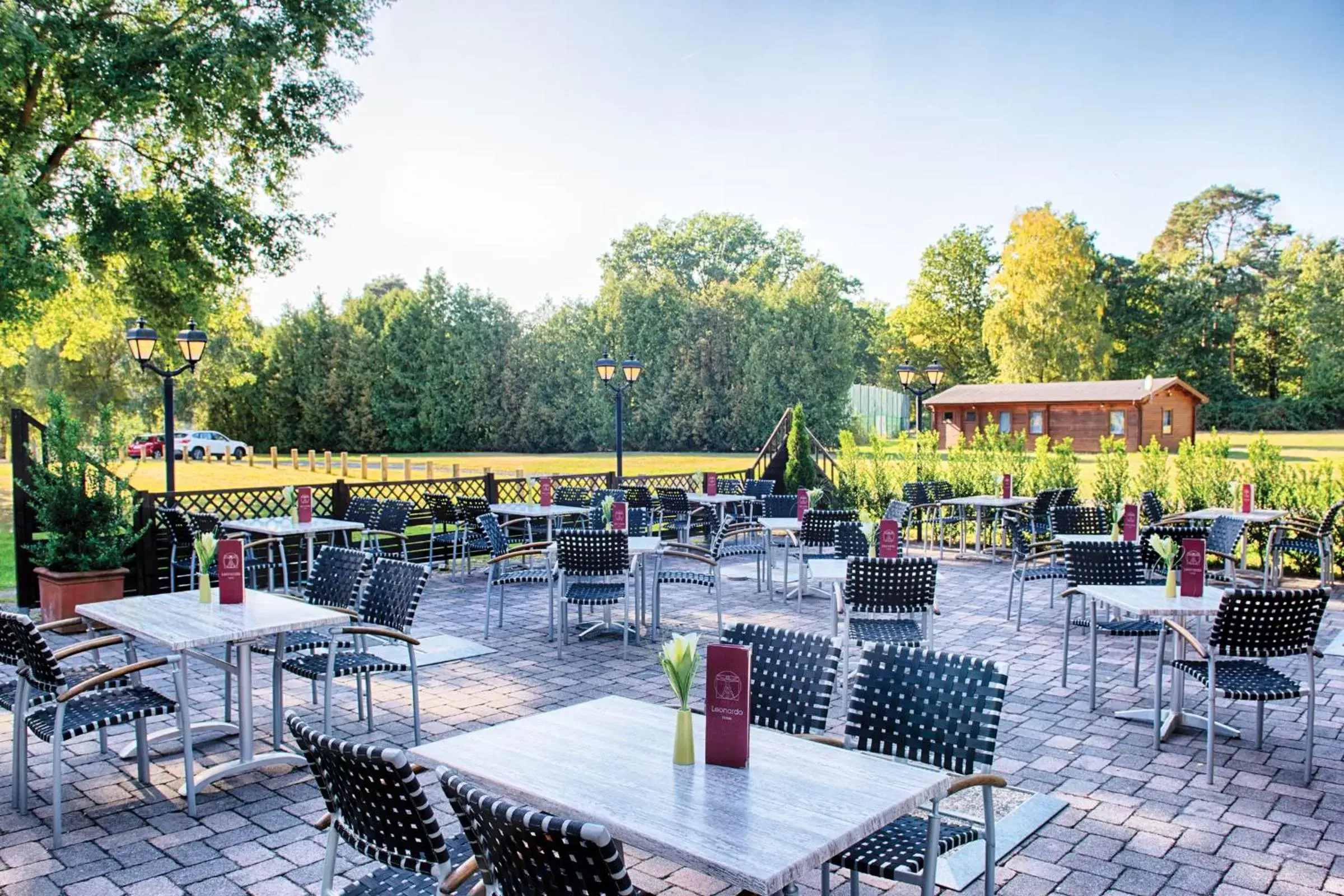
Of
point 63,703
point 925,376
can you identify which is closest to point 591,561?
point 63,703

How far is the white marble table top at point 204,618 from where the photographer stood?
3.67m

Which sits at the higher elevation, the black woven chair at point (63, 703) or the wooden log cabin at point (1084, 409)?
the wooden log cabin at point (1084, 409)

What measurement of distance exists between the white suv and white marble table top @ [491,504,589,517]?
25.1 metres

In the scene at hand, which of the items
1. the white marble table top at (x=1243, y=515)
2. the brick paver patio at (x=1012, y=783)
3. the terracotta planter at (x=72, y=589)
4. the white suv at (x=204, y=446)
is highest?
the white suv at (x=204, y=446)

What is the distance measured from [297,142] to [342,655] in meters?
12.3

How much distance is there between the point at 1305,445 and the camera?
3164 cm

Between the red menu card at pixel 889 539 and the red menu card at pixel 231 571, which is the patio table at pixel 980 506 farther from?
the red menu card at pixel 231 571

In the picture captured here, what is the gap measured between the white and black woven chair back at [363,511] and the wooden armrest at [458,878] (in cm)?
750

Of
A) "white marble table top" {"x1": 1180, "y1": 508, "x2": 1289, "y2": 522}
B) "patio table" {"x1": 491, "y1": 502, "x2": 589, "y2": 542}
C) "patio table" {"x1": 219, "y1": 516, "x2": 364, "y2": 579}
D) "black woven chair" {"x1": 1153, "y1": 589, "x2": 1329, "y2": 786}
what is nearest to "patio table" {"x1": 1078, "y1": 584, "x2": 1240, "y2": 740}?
"black woven chair" {"x1": 1153, "y1": 589, "x2": 1329, "y2": 786}

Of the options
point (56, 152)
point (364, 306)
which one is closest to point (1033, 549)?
point (56, 152)

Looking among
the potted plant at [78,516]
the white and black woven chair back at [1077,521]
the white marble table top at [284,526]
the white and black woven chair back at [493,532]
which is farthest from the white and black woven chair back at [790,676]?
the potted plant at [78,516]

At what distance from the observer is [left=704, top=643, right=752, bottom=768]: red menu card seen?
2172mm

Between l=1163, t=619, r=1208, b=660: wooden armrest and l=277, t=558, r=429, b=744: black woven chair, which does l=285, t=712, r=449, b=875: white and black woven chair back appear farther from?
l=1163, t=619, r=1208, b=660: wooden armrest

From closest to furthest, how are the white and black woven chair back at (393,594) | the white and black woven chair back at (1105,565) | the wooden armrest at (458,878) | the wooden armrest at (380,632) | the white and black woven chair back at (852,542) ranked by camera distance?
the wooden armrest at (458,878) < the wooden armrest at (380,632) < the white and black woven chair back at (393,594) < the white and black woven chair back at (1105,565) < the white and black woven chair back at (852,542)
